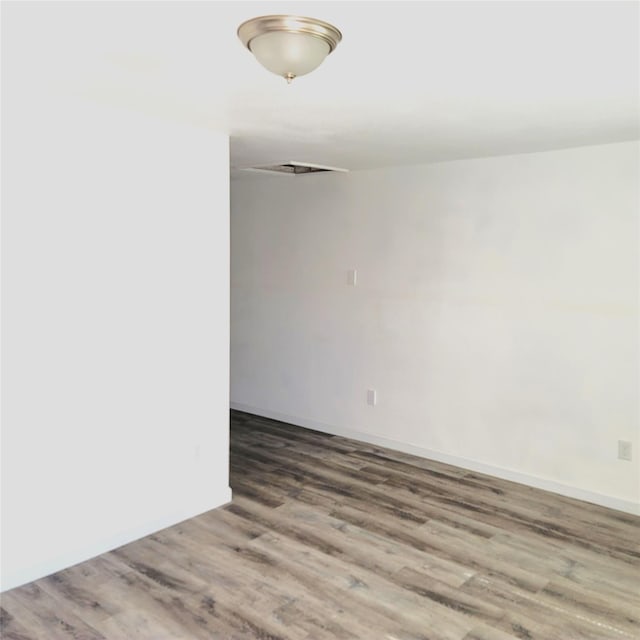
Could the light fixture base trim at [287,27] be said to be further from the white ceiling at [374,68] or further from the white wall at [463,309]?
the white wall at [463,309]

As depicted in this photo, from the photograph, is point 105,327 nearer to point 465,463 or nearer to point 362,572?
point 362,572

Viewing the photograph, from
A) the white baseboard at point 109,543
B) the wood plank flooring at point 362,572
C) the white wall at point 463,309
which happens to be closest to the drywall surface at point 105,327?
the white baseboard at point 109,543

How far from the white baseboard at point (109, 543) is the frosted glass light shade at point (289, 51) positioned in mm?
2348

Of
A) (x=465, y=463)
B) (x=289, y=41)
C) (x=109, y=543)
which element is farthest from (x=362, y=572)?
(x=289, y=41)

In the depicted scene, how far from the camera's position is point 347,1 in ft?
5.05

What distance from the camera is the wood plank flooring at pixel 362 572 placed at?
2.43 metres

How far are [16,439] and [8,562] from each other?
538 mm

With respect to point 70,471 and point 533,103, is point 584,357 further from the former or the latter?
point 70,471

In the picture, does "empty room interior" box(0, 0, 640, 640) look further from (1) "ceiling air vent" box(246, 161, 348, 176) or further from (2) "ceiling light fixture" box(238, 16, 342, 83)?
(1) "ceiling air vent" box(246, 161, 348, 176)

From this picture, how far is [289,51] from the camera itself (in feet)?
5.51

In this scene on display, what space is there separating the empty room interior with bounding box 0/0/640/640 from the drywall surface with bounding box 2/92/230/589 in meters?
0.01

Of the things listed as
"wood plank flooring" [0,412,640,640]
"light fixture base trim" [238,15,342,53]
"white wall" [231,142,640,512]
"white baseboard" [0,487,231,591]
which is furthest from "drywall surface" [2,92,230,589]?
"white wall" [231,142,640,512]

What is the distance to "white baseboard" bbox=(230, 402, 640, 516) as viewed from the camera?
11.9 feet

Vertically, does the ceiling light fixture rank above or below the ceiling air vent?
below
